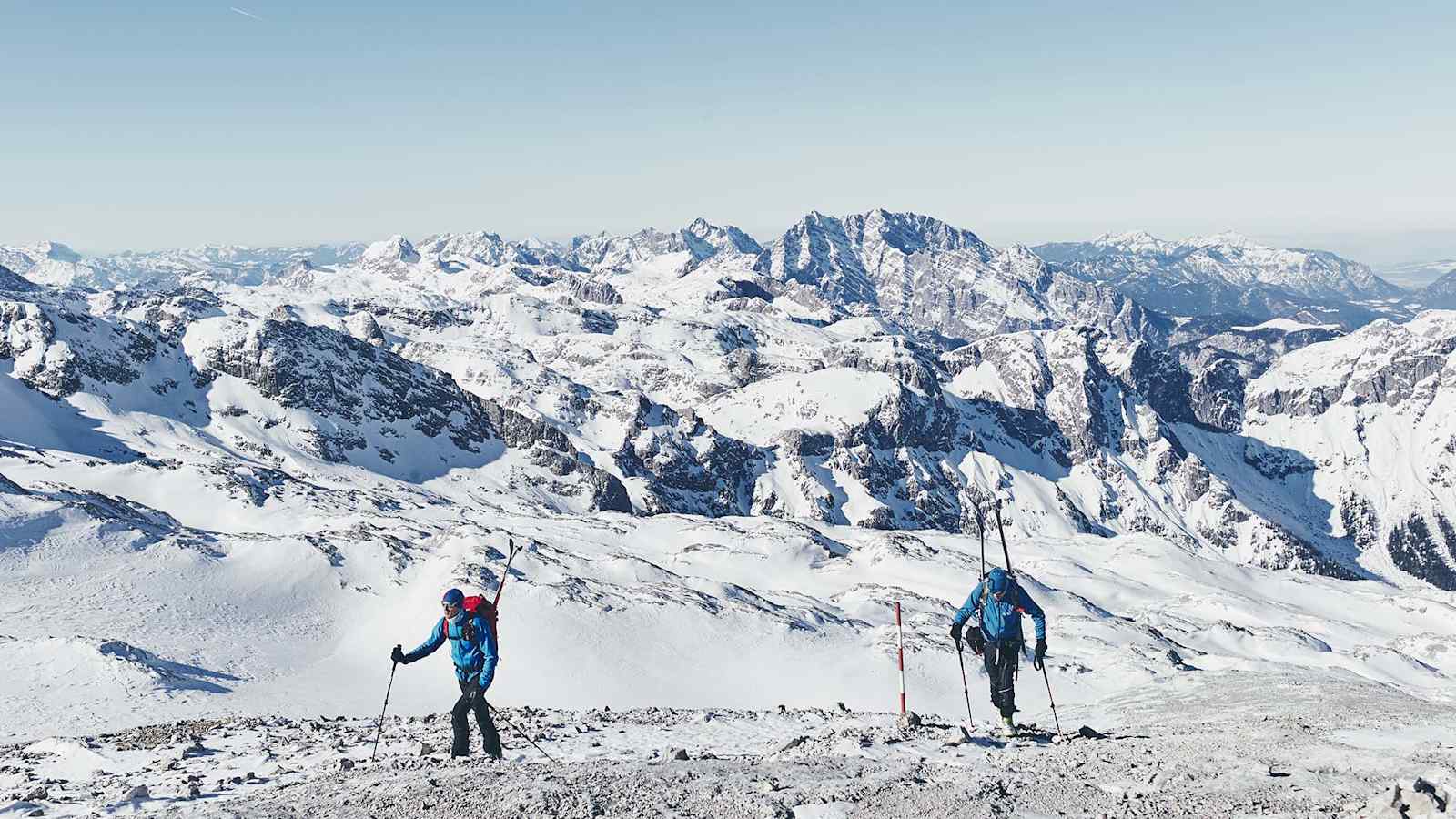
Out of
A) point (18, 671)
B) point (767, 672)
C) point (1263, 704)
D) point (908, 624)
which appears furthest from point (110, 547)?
point (1263, 704)

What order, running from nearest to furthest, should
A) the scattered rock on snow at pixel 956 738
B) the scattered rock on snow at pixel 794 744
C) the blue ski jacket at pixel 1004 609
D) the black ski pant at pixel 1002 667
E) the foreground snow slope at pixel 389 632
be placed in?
the scattered rock on snow at pixel 956 738 → the scattered rock on snow at pixel 794 744 → the blue ski jacket at pixel 1004 609 → the black ski pant at pixel 1002 667 → the foreground snow slope at pixel 389 632

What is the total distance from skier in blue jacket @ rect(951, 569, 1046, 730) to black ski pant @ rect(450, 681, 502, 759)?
9782 mm

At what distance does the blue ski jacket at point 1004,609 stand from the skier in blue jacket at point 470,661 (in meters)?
9.91

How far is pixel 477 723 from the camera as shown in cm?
1762

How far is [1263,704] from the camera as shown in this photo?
2766cm

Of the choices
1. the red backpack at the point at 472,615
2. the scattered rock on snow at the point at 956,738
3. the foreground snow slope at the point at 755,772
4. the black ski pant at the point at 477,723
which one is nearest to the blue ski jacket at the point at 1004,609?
the scattered rock on snow at the point at 956,738

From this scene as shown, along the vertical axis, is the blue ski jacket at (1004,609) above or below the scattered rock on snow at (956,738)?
above

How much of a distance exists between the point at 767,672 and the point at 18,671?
143ft

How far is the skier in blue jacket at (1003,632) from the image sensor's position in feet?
62.6

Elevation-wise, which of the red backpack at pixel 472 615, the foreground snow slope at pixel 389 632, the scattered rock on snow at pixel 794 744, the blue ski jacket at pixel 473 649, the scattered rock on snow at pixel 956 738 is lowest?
the foreground snow slope at pixel 389 632

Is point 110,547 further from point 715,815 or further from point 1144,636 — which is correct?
point 1144,636

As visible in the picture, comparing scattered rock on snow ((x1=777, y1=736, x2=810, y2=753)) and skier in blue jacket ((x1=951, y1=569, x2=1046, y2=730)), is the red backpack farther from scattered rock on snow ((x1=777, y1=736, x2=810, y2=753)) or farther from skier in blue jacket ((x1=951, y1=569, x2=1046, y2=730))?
skier in blue jacket ((x1=951, y1=569, x2=1046, y2=730))

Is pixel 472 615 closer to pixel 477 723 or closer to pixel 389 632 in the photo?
pixel 477 723

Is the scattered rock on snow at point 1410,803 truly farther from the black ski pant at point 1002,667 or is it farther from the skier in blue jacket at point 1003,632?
the black ski pant at point 1002,667
